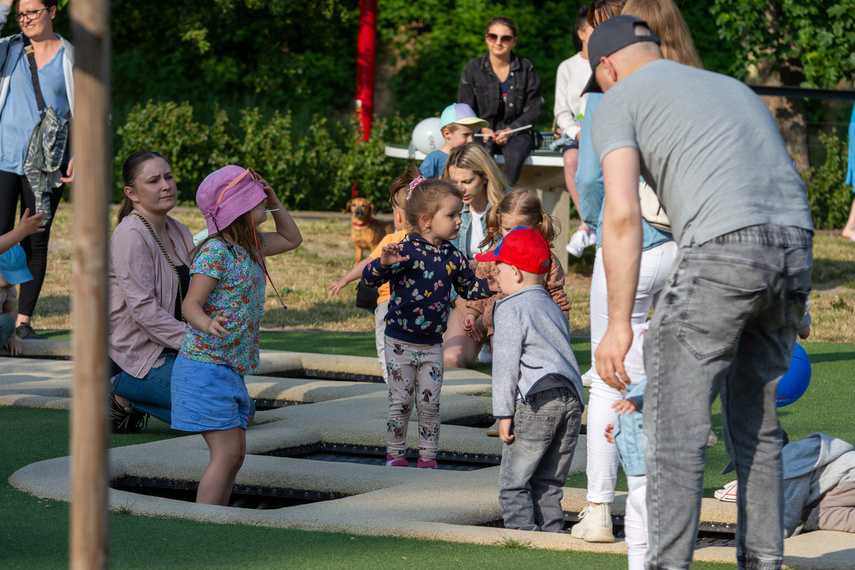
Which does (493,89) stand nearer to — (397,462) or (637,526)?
(397,462)

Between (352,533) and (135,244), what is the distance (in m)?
2.39

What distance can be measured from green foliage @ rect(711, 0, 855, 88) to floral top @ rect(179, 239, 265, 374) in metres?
11.4

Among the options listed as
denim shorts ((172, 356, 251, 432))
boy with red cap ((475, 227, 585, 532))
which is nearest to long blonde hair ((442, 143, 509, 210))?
boy with red cap ((475, 227, 585, 532))

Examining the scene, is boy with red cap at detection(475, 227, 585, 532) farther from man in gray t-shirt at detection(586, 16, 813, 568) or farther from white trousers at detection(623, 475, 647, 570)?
man in gray t-shirt at detection(586, 16, 813, 568)

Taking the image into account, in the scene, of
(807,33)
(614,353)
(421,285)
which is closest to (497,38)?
(421,285)

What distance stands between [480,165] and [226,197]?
2.27m

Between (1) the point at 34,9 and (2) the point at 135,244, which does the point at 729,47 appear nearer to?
(1) the point at 34,9

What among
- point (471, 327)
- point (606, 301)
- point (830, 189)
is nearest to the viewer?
point (606, 301)

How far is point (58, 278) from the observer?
11.1 metres

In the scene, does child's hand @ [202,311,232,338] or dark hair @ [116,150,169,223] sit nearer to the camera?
child's hand @ [202,311,232,338]

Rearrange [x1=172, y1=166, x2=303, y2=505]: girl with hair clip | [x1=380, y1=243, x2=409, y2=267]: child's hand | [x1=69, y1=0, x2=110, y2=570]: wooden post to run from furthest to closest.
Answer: [x1=380, y1=243, x2=409, y2=267]: child's hand → [x1=172, y1=166, x2=303, y2=505]: girl with hair clip → [x1=69, y1=0, x2=110, y2=570]: wooden post

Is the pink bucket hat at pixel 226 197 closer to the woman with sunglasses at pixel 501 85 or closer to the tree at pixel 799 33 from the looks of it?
the woman with sunglasses at pixel 501 85

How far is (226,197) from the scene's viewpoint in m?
4.27

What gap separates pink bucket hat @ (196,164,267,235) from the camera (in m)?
4.26
